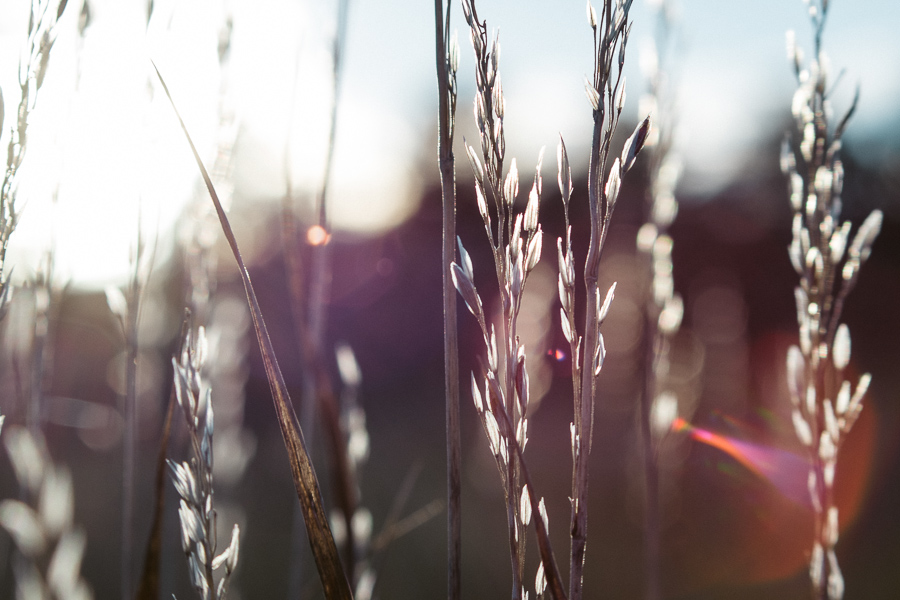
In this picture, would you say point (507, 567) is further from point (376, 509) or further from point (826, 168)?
point (826, 168)

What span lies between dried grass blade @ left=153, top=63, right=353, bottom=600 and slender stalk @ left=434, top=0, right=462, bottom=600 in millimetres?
99

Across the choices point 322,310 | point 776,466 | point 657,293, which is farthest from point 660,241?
point 776,466

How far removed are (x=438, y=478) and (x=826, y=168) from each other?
24.7 feet

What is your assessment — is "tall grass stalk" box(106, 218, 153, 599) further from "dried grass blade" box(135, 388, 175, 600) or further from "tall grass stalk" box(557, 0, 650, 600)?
"tall grass stalk" box(557, 0, 650, 600)

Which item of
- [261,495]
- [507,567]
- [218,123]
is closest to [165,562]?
[218,123]

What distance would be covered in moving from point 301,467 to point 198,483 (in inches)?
3.6

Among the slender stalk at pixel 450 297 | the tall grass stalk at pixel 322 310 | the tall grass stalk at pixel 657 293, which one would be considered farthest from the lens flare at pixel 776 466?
the slender stalk at pixel 450 297

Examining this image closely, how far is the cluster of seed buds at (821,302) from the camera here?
2.28 ft

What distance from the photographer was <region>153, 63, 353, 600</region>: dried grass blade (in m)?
0.48

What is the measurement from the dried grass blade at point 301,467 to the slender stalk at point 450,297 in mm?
99

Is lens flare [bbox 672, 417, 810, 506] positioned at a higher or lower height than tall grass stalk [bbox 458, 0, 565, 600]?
lower

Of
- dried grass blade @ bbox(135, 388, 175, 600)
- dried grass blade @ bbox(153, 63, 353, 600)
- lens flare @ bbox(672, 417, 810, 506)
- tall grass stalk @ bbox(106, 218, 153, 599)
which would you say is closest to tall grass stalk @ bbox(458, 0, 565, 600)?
dried grass blade @ bbox(153, 63, 353, 600)

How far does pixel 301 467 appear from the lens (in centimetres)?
51

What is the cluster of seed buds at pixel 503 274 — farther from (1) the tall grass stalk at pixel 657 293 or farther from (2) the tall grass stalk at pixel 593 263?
(1) the tall grass stalk at pixel 657 293
